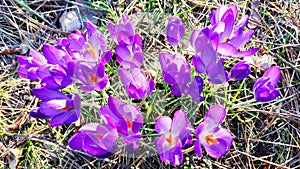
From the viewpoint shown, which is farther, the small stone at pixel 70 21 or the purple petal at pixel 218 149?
the small stone at pixel 70 21

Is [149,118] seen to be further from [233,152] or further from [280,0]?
[280,0]

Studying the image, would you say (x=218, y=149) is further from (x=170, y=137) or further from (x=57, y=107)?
(x=57, y=107)

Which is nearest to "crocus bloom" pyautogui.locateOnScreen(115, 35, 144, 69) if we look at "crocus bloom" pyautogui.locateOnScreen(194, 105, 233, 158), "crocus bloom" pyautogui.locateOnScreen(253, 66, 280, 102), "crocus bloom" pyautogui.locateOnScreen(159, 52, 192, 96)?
"crocus bloom" pyautogui.locateOnScreen(159, 52, 192, 96)

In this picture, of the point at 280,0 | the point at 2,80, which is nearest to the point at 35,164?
the point at 2,80

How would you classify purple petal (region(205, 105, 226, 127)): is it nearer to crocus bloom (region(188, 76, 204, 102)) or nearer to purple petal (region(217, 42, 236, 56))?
crocus bloom (region(188, 76, 204, 102))

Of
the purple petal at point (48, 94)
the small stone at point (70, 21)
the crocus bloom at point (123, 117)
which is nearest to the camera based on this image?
the crocus bloom at point (123, 117)

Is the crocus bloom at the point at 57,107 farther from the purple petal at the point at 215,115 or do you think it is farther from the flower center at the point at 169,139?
the purple petal at the point at 215,115

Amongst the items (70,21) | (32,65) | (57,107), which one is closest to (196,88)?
(57,107)

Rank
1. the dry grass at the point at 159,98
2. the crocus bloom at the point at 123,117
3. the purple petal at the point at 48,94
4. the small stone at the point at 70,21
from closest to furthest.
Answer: the crocus bloom at the point at 123,117 < the purple petal at the point at 48,94 < the dry grass at the point at 159,98 < the small stone at the point at 70,21

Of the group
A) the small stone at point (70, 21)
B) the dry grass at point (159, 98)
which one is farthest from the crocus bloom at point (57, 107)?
the small stone at point (70, 21)
